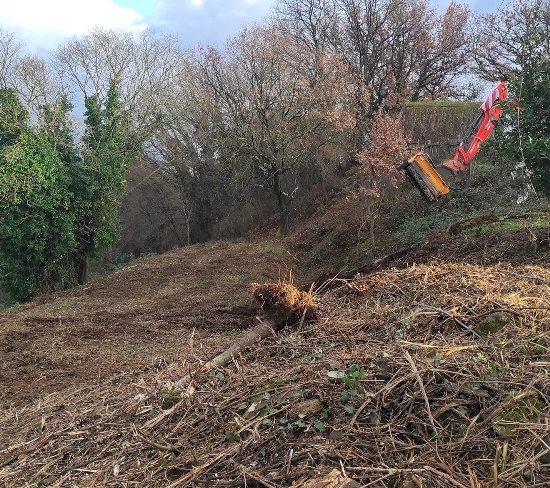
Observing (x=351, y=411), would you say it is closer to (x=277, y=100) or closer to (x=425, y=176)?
(x=425, y=176)

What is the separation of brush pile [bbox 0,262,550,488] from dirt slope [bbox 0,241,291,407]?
195 cm

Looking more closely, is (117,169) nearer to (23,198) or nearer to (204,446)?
(23,198)

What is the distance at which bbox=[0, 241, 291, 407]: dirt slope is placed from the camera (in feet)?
25.1

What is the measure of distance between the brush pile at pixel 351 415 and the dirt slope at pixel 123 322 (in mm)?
1949

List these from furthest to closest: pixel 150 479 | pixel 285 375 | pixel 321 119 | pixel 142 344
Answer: pixel 321 119 < pixel 142 344 < pixel 285 375 < pixel 150 479

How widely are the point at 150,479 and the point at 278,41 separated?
2250 centimetres

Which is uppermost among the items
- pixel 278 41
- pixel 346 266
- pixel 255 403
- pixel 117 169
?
pixel 278 41

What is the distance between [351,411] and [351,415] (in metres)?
0.02

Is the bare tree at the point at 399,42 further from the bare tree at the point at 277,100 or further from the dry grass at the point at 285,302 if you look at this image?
the dry grass at the point at 285,302

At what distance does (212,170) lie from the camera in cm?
2786

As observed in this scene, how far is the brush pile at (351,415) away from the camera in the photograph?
2.65m

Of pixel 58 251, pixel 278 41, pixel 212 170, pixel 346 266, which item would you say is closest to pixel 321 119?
pixel 278 41

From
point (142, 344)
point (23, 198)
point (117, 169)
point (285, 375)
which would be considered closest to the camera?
point (285, 375)

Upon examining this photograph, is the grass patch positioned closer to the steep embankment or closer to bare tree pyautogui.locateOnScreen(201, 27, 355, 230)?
the steep embankment
